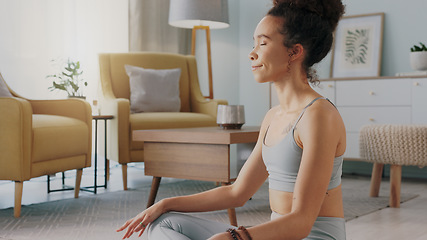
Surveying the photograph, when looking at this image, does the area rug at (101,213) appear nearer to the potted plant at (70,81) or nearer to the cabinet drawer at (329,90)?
the potted plant at (70,81)

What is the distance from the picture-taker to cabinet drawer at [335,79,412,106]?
4.05 meters

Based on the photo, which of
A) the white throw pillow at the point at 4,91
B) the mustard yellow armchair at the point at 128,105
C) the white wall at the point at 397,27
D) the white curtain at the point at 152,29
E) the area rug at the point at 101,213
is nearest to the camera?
the area rug at the point at 101,213

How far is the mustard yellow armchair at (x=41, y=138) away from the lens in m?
2.63

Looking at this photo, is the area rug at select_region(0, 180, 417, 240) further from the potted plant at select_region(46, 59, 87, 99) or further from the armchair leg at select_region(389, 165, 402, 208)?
the potted plant at select_region(46, 59, 87, 99)

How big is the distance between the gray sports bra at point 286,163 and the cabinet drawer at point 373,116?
3.28 m

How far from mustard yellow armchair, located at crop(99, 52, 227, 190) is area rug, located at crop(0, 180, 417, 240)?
0.30 meters

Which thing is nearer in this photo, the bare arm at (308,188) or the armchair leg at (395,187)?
the bare arm at (308,188)

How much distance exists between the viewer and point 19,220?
101 inches

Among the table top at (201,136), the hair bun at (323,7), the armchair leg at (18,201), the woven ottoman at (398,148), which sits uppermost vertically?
the hair bun at (323,7)

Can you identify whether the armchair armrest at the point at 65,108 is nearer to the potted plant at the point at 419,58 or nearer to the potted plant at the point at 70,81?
the potted plant at the point at 70,81

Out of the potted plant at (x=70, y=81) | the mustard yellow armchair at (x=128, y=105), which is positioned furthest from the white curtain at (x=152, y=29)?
the potted plant at (x=70, y=81)

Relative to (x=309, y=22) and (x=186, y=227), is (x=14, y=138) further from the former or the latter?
(x=309, y=22)

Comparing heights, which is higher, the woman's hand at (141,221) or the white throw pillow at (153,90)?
the white throw pillow at (153,90)

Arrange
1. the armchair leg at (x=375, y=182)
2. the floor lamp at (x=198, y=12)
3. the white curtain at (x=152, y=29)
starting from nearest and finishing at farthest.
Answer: the armchair leg at (x=375, y=182) → the floor lamp at (x=198, y=12) → the white curtain at (x=152, y=29)
